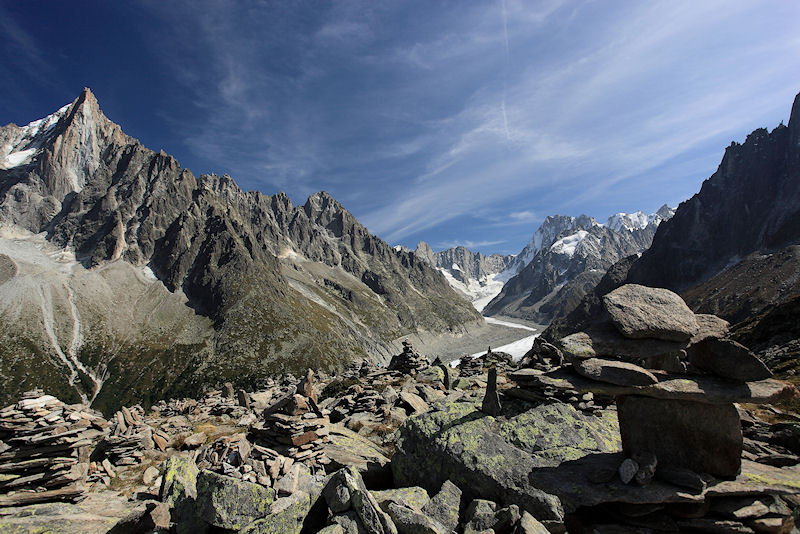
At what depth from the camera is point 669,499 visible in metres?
5.83

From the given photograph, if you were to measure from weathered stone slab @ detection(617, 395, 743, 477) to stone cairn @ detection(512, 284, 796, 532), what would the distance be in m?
0.02

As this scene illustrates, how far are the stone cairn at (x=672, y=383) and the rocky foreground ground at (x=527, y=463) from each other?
3cm

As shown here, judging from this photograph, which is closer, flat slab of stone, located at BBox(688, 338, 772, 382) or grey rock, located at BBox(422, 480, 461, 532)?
flat slab of stone, located at BBox(688, 338, 772, 382)

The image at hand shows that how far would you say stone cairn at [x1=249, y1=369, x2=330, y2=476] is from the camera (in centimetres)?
1402

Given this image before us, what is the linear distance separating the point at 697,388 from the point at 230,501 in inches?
430

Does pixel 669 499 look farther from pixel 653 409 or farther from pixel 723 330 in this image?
pixel 723 330

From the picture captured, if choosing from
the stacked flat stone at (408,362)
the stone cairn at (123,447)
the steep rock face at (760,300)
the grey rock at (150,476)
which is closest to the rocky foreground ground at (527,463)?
the grey rock at (150,476)

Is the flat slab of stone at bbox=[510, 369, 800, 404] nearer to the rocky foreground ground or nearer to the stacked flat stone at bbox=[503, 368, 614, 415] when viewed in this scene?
the rocky foreground ground

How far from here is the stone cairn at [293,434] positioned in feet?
46.0

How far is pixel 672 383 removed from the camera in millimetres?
6539

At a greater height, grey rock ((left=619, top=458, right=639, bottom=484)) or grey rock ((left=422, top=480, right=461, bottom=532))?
grey rock ((left=619, top=458, right=639, bottom=484))

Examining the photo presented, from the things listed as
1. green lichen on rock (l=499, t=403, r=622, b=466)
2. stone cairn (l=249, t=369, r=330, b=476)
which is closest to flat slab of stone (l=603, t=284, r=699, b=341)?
green lichen on rock (l=499, t=403, r=622, b=466)

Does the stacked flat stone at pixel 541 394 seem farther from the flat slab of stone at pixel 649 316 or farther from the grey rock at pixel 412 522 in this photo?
the grey rock at pixel 412 522

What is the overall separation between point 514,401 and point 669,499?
6.85 meters
